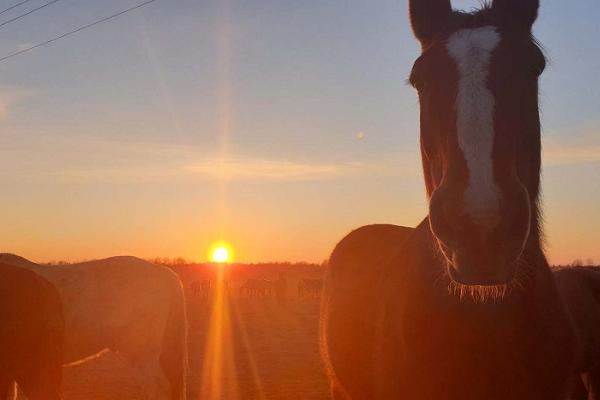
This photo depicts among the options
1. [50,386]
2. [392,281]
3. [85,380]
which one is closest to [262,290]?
[85,380]

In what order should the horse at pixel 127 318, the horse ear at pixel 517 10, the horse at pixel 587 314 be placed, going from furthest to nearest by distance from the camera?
1. the horse at pixel 127 318
2. the horse at pixel 587 314
3. the horse ear at pixel 517 10

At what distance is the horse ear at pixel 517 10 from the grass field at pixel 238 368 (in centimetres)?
875

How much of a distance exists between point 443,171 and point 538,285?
0.62 metres

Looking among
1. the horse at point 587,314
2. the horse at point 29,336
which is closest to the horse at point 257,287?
the horse at point 29,336

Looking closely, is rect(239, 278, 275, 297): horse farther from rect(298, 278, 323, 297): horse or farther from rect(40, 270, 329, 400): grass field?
rect(40, 270, 329, 400): grass field

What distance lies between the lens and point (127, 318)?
933 centimetres

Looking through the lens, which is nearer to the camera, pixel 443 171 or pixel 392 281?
pixel 443 171

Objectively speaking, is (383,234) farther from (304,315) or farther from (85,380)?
(304,315)

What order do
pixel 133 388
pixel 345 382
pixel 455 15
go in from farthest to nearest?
pixel 133 388 → pixel 345 382 → pixel 455 15

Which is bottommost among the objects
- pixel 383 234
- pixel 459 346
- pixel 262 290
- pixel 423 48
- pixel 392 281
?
pixel 262 290

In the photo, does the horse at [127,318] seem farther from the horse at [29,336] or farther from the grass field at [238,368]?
the horse at [29,336]

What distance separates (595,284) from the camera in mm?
5312

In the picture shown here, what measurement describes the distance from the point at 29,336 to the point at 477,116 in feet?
17.4

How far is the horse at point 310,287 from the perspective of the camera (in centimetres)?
4217
